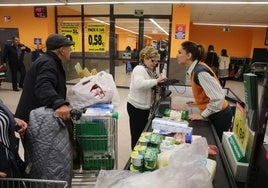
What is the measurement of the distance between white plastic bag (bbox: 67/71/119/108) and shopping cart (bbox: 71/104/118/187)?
63mm

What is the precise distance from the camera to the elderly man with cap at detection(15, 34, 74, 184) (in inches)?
64.8

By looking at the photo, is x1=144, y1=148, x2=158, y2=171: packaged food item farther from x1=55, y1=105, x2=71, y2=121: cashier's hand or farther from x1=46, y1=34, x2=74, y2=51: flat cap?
x1=46, y1=34, x2=74, y2=51: flat cap

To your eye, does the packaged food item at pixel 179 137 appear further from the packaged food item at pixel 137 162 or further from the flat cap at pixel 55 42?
the flat cap at pixel 55 42

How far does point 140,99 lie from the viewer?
2.69 meters

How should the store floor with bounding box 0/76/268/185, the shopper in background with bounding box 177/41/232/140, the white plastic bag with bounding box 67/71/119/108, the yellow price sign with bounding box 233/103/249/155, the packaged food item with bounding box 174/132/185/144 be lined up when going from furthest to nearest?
the store floor with bounding box 0/76/268/185, the white plastic bag with bounding box 67/71/119/108, the shopper in background with bounding box 177/41/232/140, the packaged food item with bounding box 174/132/185/144, the yellow price sign with bounding box 233/103/249/155

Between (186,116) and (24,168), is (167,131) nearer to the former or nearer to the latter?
(186,116)

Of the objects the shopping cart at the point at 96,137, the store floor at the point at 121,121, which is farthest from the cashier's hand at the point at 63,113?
the store floor at the point at 121,121

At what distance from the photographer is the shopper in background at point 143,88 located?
8.52ft

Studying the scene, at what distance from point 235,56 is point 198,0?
812 cm

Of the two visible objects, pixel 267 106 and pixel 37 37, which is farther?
pixel 37 37

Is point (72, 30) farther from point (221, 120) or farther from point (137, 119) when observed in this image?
point (221, 120)

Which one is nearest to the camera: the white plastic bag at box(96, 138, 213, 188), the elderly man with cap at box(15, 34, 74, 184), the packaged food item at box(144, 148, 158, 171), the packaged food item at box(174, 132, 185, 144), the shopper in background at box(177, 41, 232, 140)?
the white plastic bag at box(96, 138, 213, 188)

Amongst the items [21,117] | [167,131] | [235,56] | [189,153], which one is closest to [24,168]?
[21,117]

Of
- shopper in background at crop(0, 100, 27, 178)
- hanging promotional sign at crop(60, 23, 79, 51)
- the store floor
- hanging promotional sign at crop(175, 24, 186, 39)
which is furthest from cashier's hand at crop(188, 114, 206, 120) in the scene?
hanging promotional sign at crop(60, 23, 79, 51)
